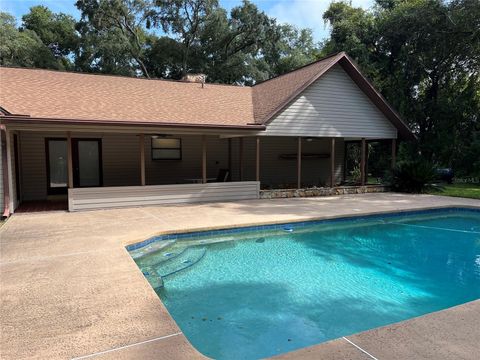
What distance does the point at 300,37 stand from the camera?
125ft

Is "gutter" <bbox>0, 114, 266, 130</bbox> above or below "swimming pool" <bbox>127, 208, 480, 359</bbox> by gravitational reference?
above

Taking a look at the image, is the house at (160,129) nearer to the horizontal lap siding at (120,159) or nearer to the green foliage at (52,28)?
the horizontal lap siding at (120,159)

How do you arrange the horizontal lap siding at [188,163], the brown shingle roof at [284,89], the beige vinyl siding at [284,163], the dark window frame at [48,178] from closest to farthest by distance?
the dark window frame at [48,178], the brown shingle roof at [284,89], the horizontal lap siding at [188,163], the beige vinyl siding at [284,163]

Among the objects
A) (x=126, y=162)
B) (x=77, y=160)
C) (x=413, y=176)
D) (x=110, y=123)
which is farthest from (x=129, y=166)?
(x=413, y=176)

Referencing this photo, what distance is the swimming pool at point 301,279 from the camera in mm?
4328

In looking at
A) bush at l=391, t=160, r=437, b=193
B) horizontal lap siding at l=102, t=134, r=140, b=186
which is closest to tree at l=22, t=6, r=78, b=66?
horizontal lap siding at l=102, t=134, r=140, b=186

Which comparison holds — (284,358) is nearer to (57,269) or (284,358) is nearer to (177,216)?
(57,269)

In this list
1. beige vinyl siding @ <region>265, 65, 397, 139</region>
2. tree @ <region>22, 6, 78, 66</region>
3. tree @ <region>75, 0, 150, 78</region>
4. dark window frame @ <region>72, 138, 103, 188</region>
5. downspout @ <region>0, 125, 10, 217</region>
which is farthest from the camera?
tree @ <region>22, 6, 78, 66</region>

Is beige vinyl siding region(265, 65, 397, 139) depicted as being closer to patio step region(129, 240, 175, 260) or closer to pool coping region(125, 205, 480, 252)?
pool coping region(125, 205, 480, 252)

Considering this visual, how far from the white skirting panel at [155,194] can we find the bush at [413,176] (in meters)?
7.04

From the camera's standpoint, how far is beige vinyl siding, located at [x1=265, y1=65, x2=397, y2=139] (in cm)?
1352

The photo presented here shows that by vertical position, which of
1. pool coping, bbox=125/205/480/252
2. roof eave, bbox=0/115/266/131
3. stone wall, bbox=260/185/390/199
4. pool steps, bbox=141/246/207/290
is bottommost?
pool steps, bbox=141/246/207/290

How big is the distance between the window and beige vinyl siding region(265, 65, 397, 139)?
13.2 feet

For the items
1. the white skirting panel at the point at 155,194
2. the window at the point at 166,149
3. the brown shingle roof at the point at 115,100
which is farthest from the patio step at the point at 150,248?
the window at the point at 166,149
